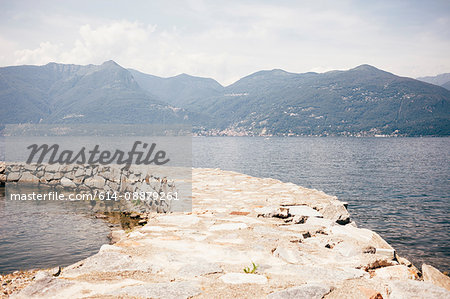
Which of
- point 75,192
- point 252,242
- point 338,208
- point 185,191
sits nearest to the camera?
point 252,242

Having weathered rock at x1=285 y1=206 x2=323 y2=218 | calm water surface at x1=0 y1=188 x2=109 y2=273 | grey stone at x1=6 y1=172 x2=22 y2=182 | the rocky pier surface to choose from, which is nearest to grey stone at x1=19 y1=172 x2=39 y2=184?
grey stone at x1=6 y1=172 x2=22 y2=182

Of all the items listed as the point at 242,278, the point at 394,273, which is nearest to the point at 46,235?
the point at 242,278

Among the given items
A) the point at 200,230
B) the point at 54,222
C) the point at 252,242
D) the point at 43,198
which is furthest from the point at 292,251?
the point at 43,198

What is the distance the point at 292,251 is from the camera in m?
4.84

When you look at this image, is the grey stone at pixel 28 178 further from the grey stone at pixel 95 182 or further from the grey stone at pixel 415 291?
the grey stone at pixel 415 291

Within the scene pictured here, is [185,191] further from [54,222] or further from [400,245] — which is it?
[400,245]

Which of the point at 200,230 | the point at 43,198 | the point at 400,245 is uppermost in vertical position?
the point at 200,230

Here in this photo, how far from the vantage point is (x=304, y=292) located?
10.9 feet

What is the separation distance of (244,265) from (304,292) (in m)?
1.20

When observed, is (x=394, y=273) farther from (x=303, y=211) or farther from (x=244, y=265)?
(x=303, y=211)

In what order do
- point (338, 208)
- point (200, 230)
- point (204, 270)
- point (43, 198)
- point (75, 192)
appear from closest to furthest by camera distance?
point (204, 270)
point (200, 230)
point (338, 208)
point (43, 198)
point (75, 192)

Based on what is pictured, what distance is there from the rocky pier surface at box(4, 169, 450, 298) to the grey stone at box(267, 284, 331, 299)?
11 mm

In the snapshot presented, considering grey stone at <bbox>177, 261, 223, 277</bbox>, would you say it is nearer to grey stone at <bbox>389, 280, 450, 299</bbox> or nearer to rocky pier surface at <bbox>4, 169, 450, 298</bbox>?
rocky pier surface at <bbox>4, 169, 450, 298</bbox>

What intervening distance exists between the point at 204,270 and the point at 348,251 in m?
2.48
